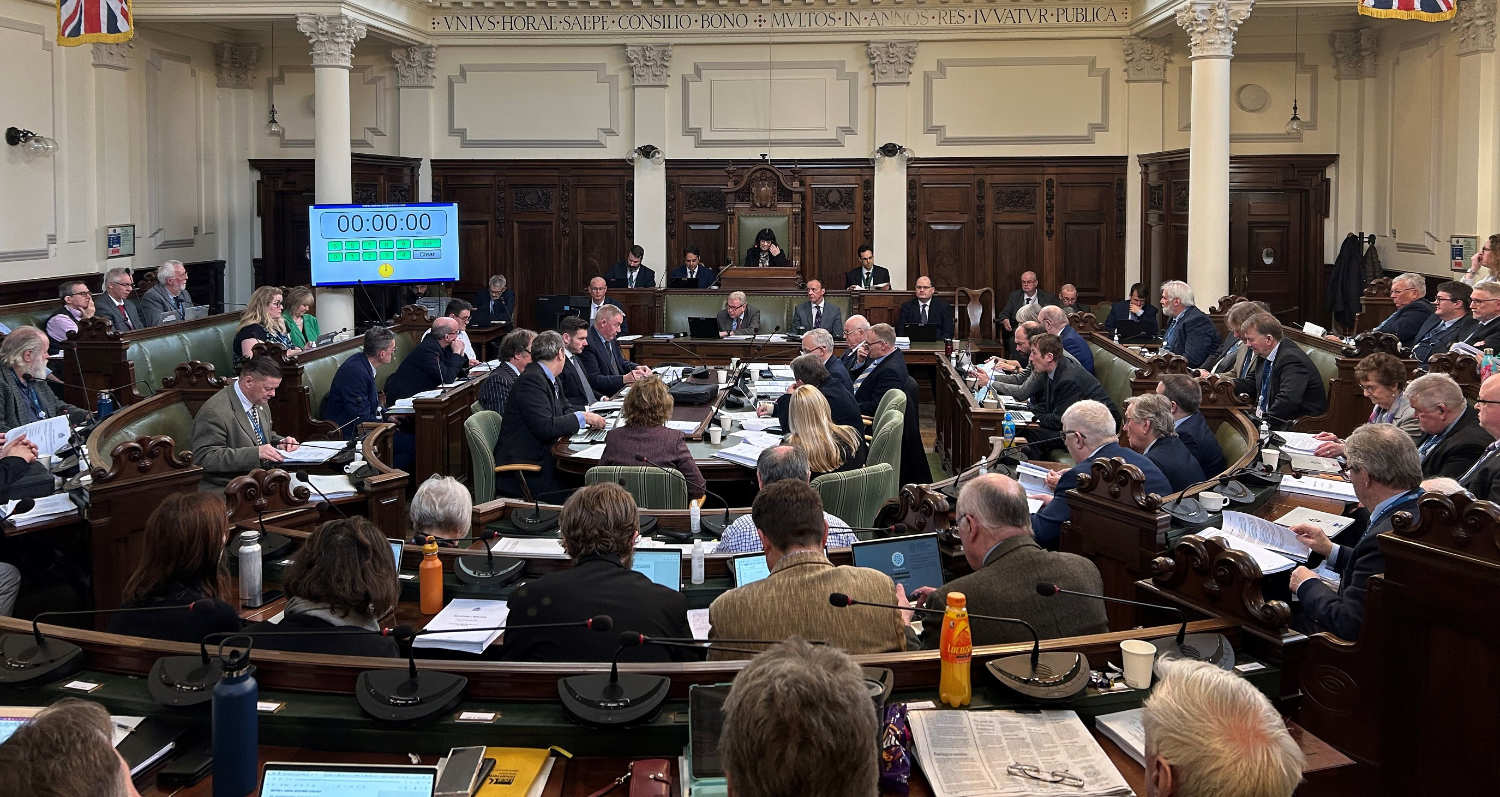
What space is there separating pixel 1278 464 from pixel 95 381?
7.93 meters

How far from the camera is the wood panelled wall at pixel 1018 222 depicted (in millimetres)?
15117

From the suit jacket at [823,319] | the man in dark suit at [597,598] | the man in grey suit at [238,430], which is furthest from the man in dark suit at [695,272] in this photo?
the man in dark suit at [597,598]

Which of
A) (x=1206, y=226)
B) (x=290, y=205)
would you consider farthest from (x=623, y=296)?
(x=1206, y=226)

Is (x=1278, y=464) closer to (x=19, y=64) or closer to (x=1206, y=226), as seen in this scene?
(x=1206, y=226)

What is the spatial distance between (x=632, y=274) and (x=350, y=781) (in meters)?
12.2

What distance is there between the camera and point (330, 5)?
41.9 ft

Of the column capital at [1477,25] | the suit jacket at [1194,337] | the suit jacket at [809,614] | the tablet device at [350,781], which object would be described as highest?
the column capital at [1477,25]

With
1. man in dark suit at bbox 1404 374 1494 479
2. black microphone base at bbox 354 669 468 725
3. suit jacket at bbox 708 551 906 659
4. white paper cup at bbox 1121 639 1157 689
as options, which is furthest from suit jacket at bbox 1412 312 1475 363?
black microphone base at bbox 354 669 468 725

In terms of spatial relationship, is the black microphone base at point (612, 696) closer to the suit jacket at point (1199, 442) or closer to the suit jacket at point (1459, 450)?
the suit jacket at point (1459, 450)

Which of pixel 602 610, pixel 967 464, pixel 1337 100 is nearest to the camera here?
pixel 602 610

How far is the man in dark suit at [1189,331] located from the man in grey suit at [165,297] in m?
8.71

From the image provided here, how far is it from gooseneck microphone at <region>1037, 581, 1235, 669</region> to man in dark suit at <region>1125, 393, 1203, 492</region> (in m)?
2.39

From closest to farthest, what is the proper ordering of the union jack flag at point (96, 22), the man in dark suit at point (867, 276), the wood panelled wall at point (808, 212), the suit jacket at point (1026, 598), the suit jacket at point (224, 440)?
1. the suit jacket at point (1026, 598)
2. the suit jacket at point (224, 440)
3. the union jack flag at point (96, 22)
4. the man in dark suit at point (867, 276)
5. the wood panelled wall at point (808, 212)

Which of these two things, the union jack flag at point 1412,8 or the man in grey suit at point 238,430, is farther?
the union jack flag at point 1412,8
